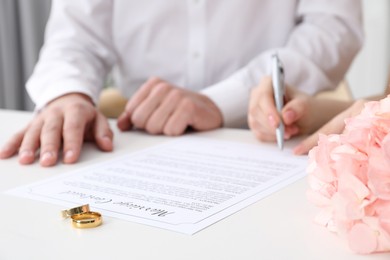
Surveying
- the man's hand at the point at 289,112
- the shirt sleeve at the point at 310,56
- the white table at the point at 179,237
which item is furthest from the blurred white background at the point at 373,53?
the white table at the point at 179,237

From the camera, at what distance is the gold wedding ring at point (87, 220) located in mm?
512

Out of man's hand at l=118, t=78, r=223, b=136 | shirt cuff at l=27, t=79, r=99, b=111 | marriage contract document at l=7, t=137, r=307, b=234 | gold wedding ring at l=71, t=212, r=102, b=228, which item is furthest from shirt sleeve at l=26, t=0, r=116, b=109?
gold wedding ring at l=71, t=212, r=102, b=228

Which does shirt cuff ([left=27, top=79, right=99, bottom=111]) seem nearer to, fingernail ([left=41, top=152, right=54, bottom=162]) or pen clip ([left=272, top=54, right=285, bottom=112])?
fingernail ([left=41, top=152, right=54, bottom=162])

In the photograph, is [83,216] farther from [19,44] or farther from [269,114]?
[19,44]

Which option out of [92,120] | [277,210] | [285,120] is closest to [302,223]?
[277,210]

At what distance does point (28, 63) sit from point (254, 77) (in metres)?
1.53

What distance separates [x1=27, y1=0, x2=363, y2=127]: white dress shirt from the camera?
125 centimetres

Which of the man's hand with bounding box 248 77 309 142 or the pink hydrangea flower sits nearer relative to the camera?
the pink hydrangea flower

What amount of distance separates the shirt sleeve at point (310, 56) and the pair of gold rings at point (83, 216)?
577 millimetres

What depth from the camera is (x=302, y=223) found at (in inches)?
20.6

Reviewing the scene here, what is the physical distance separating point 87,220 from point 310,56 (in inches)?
33.7

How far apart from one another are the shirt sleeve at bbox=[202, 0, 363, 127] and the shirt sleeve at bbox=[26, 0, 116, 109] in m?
0.26

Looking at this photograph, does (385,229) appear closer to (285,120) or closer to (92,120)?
(285,120)

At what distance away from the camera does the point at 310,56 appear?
125 centimetres
